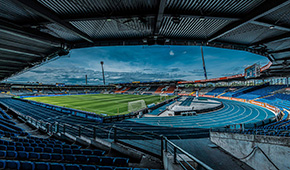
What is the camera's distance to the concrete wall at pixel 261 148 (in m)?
4.68

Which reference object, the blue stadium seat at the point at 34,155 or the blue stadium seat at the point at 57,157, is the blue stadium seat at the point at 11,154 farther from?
the blue stadium seat at the point at 57,157

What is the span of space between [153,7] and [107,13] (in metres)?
2.32

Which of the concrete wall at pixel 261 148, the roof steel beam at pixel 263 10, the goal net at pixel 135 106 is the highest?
the roof steel beam at pixel 263 10

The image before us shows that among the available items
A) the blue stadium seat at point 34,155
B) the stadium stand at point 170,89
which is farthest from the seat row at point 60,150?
the stadium stand at point 170,89

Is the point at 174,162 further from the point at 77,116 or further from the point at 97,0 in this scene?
the point at 77,116

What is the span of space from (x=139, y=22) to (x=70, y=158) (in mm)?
6921

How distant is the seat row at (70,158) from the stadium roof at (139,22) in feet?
17.0

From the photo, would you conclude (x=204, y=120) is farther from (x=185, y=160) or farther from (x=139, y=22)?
(x=139, y=22)

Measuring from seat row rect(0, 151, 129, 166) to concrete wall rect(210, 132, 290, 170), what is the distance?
6.24 m

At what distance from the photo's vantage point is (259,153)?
5.43 m

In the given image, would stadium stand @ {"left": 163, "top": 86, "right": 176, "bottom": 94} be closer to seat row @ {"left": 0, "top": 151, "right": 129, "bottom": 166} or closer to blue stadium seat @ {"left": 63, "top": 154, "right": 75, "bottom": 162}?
seat row @ {"left": 0, "top": 151, "right": 129, "bottom": 166}

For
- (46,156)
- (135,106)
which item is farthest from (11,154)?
(135,106)

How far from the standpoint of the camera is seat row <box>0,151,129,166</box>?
3191 mm

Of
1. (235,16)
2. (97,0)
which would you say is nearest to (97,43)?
(97,0)
